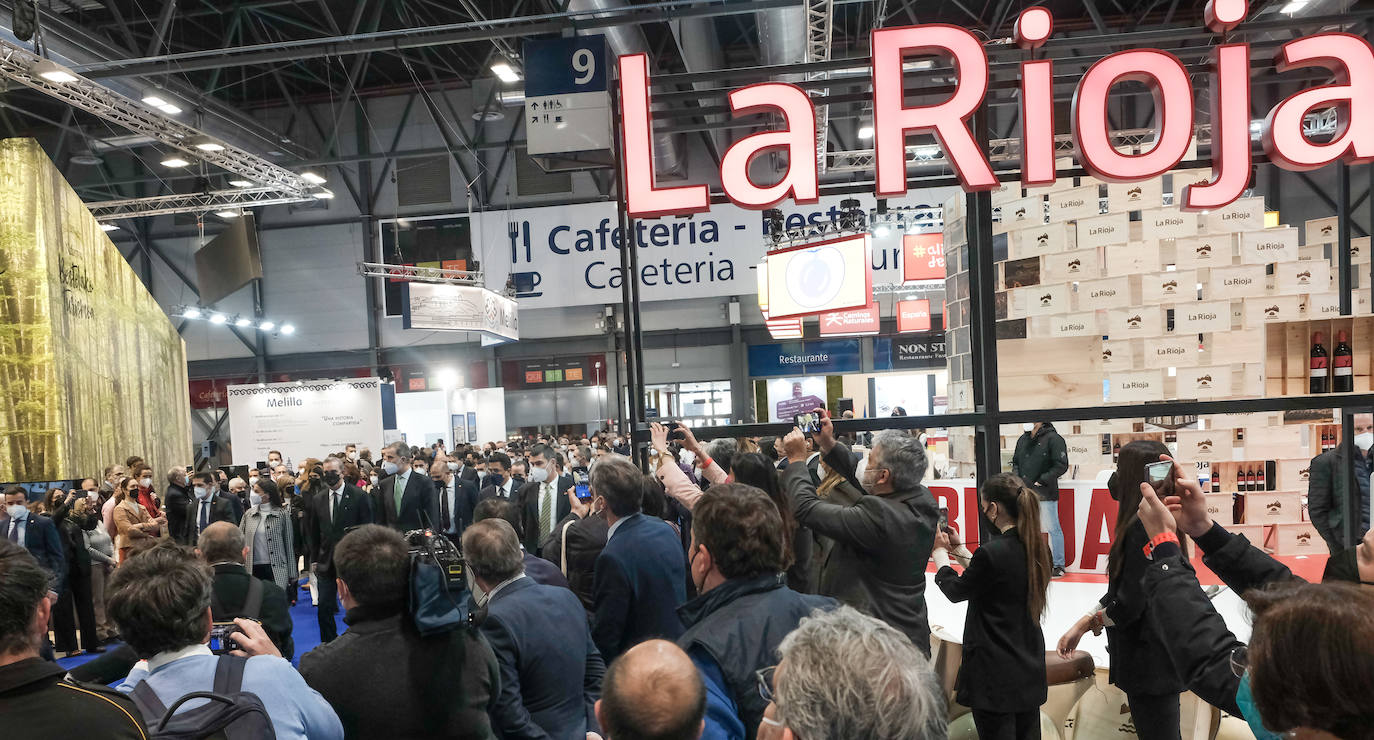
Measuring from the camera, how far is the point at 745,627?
2070 millimetres

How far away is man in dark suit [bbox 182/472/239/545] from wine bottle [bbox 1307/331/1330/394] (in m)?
8.28

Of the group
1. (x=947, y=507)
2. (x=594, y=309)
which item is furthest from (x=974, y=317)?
(x=594, y=309)

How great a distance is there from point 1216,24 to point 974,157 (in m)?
1.29

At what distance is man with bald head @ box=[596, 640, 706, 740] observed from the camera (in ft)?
4.78

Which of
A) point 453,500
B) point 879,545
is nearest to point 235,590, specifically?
point 879,545

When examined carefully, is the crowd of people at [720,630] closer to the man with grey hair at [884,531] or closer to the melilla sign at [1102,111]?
the man with grey hair at [884,531]

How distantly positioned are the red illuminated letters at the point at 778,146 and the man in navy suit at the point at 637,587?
1.52 meters

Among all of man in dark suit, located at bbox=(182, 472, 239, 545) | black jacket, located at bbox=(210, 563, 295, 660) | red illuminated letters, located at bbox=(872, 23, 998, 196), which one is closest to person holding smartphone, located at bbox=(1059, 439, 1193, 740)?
red illuminated letters, located at bbox=(872, 23, 998, 196)

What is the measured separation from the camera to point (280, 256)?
75.0 ft

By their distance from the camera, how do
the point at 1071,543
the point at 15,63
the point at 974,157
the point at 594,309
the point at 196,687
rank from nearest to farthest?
the point at 196,687 → the point at 974,157 → the point at 1071,543 → the point at 15,63 → the point at 594,309

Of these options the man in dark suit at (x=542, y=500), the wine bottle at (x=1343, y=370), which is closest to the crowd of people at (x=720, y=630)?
the wine bottle at (x=1343, y=370)

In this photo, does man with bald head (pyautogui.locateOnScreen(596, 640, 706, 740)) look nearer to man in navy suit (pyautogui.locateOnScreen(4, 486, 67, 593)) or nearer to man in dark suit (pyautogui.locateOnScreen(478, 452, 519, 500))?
man in navy suit (pyautogui.locateOnScreen(4, 486, 67, 593))

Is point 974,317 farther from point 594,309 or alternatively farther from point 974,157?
point 594,309

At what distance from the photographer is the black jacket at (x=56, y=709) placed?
1551mm
